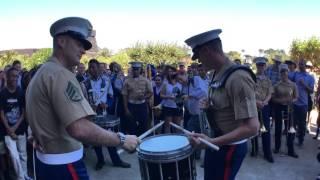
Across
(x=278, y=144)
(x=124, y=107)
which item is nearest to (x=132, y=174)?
(x=124, y=107)

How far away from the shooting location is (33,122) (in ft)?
8.38

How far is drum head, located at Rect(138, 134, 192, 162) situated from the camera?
3.16 m

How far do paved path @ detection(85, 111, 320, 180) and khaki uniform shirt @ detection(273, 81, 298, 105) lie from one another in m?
1.16

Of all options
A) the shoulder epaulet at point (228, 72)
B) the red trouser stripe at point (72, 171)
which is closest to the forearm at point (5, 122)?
the red trouser stripe at point (72, 171)

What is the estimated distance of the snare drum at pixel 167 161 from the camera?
125 inches

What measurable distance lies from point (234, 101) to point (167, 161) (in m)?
0.80

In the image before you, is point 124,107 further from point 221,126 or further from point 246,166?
point 221,126

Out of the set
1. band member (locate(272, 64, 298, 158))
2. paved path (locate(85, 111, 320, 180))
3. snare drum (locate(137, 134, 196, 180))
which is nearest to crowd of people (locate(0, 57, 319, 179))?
band member (locate(272, 64, 298, 158))

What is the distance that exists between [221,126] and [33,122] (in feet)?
4.79

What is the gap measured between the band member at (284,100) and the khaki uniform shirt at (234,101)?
15.1 feet

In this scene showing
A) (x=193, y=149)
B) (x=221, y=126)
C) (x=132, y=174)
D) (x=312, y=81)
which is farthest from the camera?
(x=312, y=81)

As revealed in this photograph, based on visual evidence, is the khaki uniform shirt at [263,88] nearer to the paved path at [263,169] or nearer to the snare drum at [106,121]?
the paved path at [263,169]

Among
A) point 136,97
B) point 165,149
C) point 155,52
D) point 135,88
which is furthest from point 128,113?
point 155,52

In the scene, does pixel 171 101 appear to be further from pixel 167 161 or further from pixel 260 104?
pixel 167 161
